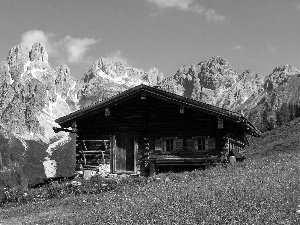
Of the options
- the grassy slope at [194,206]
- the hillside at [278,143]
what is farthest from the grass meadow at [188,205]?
the hillside at [278,143]

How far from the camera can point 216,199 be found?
11.4 metres

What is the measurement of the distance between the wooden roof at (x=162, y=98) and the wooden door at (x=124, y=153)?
2.26 metres

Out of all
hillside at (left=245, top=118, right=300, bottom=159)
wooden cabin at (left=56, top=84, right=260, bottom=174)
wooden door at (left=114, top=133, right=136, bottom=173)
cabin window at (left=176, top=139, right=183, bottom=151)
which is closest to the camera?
wooden cabin at (left=56, top=84, right=260, bottom=174)

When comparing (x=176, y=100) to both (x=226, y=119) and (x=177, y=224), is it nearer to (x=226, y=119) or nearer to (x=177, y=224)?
(x=226, y=119)

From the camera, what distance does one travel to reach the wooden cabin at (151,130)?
25.5 meters

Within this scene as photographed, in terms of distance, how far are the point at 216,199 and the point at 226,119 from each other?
13.3m

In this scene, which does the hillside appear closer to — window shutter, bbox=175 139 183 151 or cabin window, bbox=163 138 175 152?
window shutter, bbox=175 139 183 151

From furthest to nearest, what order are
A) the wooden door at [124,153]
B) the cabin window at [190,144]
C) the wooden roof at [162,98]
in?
the wooden door at [124,153]
the cabin window at [190,144]
the wooden roof at [162,98]

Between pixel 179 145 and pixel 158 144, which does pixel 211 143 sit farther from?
pixel 158 144

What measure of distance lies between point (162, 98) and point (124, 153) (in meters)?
4.41

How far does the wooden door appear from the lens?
27062 millimetres

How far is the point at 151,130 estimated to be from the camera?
26656 millimetres

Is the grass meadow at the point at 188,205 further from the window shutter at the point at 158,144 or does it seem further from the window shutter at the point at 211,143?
the window shutter at the point at 158,144

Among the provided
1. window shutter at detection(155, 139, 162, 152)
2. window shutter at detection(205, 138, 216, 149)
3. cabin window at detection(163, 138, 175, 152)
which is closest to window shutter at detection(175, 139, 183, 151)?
cabin window at detection(163, 138, 175, 152)
